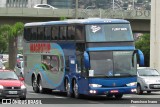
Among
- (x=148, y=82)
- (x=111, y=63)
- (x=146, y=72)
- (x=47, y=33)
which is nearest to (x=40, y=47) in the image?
(x=47, y=33)

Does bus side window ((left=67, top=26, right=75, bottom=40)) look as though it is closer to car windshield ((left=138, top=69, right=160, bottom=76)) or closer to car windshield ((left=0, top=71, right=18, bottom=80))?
car windshield ((left=0, top=71, right=18, bottom=80))

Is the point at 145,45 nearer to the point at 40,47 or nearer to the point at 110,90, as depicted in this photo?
the point at 40,47

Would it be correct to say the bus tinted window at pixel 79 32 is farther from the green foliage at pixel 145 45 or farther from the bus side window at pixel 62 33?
the green foliage at pixel 145 45

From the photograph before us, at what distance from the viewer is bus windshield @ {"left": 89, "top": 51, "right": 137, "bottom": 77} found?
2602cm

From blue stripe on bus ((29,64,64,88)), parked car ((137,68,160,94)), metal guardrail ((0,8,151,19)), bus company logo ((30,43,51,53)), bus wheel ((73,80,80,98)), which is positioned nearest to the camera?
bus wheel ((73,80,80,98))

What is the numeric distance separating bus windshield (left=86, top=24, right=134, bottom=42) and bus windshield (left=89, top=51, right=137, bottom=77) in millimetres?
674

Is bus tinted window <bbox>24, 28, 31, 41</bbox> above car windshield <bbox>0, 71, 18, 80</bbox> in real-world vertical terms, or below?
above

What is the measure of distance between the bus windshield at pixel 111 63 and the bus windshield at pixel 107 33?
2.21 feet

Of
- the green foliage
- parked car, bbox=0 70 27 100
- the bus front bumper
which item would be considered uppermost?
parked car, bbox=0 70 27 100

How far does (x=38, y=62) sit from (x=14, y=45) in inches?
2224

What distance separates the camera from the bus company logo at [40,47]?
31234 mm

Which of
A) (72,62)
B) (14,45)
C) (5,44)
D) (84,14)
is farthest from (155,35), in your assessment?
(5,44)

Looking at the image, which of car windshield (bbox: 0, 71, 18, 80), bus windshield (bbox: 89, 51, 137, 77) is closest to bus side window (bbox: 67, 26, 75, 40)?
bus windshield (bbox: 89, 51, 137, 77)

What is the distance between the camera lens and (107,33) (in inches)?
1049
